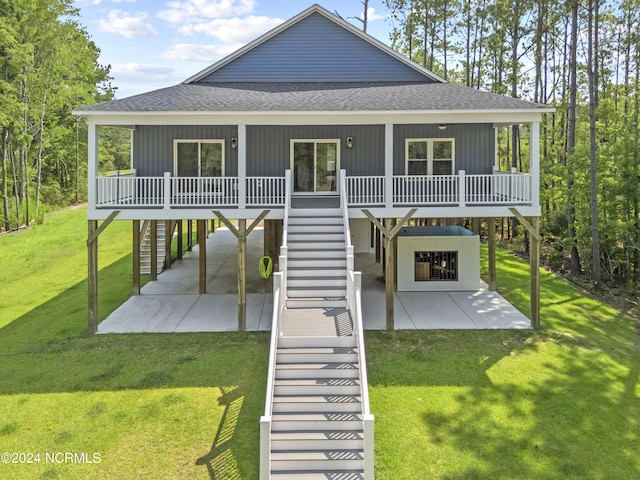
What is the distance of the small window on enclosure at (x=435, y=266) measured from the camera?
52.9ft

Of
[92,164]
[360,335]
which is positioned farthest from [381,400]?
[92,164]

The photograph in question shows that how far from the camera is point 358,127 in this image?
15.0 metres

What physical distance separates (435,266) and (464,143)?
421 centimetres

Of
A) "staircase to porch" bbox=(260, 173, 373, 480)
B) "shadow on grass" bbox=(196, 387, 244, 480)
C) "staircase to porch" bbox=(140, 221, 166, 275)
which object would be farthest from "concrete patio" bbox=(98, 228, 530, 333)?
"shadow on grass" bbox=(196, 387, 244, 480)

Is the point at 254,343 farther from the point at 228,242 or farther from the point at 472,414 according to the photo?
the point at 228,242

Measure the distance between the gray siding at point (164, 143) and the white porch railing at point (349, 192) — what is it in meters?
0.56

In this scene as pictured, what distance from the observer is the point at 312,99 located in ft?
44.4

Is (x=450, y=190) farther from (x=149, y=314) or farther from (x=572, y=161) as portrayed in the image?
(x=149, y=314)

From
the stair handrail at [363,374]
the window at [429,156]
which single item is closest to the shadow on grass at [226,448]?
the stair handrail at [363,374]

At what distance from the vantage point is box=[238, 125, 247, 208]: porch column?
12.3 meters

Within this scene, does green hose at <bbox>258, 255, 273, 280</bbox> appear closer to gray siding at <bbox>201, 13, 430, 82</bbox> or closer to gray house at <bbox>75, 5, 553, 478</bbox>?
gray house at <bbox>75, 5, 553, 478</bbox>

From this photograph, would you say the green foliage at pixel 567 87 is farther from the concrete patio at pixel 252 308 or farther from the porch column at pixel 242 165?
the porch column at pixel 242 165

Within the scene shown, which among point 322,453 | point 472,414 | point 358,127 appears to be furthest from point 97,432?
point 358,127

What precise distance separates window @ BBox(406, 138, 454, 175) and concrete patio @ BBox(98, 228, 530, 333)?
410 centimetres
